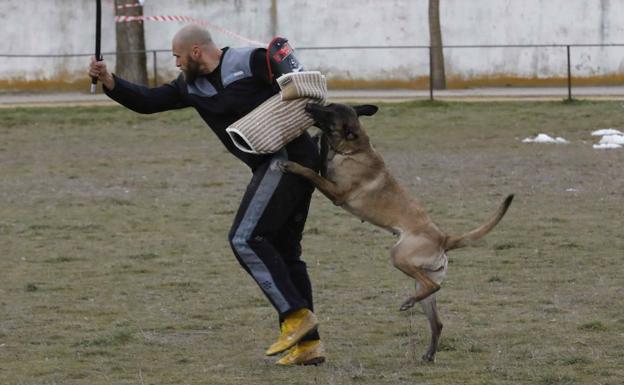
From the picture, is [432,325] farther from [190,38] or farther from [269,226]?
[190,38]

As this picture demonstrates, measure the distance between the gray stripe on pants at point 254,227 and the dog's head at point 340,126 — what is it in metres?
0.30

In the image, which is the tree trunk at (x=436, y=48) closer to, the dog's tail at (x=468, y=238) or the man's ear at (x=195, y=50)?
the dog's tail at (x=468, y=238)

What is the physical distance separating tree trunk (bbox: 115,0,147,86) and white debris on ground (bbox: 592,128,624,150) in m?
11.4

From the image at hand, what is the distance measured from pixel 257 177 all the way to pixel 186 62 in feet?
2.23

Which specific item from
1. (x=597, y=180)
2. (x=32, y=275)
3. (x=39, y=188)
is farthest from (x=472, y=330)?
(x=39, y=188)

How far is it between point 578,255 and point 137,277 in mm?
3353

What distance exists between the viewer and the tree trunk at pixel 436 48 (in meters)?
27.0

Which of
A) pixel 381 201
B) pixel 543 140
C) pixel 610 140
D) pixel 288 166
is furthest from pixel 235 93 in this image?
pixel 543 140

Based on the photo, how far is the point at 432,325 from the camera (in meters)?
6.79

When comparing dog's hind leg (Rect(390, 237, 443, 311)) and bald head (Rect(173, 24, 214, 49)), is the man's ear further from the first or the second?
dog's hind leg (Rect(390, 237, 443, 311))

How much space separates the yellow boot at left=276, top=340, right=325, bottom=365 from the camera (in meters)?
6.68

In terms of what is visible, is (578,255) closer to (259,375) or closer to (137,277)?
(137,277)

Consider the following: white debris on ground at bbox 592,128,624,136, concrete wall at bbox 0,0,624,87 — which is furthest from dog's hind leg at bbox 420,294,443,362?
concrete wall at bbox 0,0,624,87

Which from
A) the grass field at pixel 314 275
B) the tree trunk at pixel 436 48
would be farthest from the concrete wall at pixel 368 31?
the grass field at pixel 314 275
